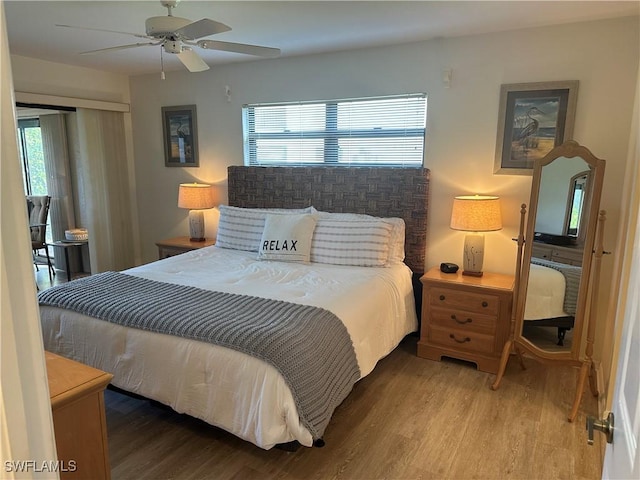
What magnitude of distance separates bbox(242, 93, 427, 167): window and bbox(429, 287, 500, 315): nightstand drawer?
1.15 meters

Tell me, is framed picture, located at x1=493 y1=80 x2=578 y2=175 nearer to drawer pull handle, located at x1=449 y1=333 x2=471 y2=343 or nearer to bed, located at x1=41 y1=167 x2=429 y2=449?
bed, located at x1=41 y1=167 x2=429 y2=449

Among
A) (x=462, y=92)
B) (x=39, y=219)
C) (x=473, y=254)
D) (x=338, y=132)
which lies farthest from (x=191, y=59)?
(x=39, y=219)

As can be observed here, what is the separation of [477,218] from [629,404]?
2221 millimetres

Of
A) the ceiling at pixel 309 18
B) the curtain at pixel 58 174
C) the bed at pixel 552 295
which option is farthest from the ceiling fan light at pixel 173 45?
the curtain at pixel 58 174

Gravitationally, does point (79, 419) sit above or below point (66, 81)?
below

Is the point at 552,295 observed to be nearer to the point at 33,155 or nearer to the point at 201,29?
the point at 201,29

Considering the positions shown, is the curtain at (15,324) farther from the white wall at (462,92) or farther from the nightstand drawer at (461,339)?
the white wall at (462,92)

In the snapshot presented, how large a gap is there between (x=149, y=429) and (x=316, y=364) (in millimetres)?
1086

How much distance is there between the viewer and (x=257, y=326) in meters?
2.12

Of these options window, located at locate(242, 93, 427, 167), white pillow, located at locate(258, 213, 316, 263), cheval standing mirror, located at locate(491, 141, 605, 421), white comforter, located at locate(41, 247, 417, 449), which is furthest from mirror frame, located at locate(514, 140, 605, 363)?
white pillow, located at locate(258, 213, 316, 263)

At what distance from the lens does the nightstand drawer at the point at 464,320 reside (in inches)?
117

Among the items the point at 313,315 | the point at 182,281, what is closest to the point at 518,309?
the point at 313,315

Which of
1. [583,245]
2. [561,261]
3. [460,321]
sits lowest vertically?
[460,321]

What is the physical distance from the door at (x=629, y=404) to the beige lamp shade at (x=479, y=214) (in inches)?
77.8
